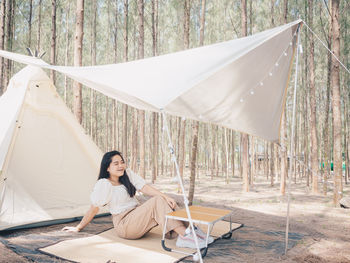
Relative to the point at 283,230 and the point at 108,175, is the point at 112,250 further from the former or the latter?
the point at 283,230

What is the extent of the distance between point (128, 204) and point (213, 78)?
147cm

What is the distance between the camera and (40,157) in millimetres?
3908

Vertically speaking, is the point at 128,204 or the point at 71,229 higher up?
the point at 128,204

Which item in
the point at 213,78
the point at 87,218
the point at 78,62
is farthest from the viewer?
the point at 78,62

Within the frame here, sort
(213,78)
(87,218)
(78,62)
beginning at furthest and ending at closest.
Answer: (78,62), (87,218), (213,78)

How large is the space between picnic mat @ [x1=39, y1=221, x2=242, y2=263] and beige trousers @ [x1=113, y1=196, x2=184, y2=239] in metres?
0.12

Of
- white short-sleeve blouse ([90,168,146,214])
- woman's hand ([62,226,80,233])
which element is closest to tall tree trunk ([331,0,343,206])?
white short-sleeve blouse ([90,168,146,214])

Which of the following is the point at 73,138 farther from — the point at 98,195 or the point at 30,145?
the point at 98,195

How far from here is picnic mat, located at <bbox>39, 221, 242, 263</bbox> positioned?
2.56m

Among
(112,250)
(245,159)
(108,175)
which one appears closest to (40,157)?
(108,175)

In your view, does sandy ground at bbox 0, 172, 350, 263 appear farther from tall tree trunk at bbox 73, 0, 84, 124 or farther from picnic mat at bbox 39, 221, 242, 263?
tall tree trunk at bbox 73, 0, 84, 124

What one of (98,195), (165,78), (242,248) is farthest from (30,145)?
(242,248)

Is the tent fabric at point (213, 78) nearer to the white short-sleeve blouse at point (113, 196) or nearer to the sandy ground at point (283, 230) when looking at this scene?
the white short-sleeve blouse at point (113, 196)

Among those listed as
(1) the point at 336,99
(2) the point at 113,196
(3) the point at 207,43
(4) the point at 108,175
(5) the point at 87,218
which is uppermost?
(3) the point at 207,43
